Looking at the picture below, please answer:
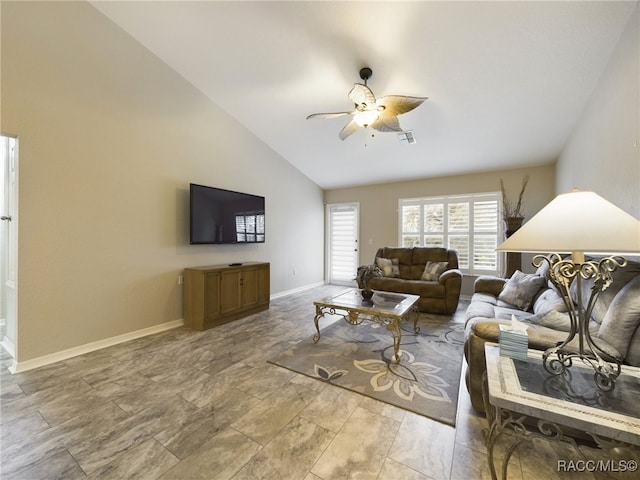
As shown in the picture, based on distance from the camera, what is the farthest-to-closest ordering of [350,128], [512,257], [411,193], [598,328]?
[411,193] < [512,257] < [350,128] < [598,328]

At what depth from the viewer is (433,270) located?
441cm

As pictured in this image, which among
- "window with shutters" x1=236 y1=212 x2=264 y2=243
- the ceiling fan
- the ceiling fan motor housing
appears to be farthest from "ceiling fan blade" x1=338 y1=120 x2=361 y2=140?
"window with shutters" x1=236 y1=212 x2=264 y2=243

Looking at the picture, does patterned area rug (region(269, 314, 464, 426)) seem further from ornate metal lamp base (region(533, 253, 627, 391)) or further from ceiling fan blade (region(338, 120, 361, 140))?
ceiling fan blade (region(338, 120, 361, 140))

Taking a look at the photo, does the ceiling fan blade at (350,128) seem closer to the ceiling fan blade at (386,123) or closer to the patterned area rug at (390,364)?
the ceiling fan blade at (386,123)

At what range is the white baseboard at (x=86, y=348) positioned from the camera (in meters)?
2.29

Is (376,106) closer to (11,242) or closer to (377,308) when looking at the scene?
(377,308)

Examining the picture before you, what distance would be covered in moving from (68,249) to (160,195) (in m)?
1.11

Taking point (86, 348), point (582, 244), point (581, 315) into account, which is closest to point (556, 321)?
point (581, 315)

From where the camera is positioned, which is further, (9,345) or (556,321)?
(9,345)

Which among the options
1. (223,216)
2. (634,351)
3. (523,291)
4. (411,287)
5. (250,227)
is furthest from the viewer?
(250,227)

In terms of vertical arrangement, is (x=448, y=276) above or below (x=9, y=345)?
above

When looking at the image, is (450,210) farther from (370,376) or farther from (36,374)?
(36,374)

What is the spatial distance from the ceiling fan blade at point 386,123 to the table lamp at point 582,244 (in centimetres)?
179

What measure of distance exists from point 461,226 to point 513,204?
912mm
